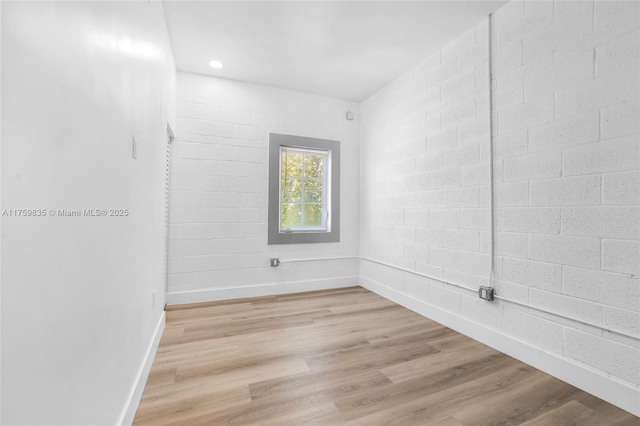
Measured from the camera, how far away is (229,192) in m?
3.31

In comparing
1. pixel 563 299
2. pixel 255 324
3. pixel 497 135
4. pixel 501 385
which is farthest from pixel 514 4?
pixel 255 324

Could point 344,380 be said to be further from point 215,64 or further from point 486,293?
point 215,64

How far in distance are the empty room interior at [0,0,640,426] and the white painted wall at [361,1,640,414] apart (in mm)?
13

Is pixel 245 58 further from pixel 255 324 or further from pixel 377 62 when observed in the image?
pixel 255 324

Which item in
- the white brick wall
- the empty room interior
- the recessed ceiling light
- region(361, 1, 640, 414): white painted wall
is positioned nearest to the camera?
the empty room interior

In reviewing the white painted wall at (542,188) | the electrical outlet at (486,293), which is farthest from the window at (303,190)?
the electrical outlet at (486,293)

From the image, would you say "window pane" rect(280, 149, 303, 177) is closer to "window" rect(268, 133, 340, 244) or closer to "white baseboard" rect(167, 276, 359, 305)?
"window" rect(268, 133, 340, 244)

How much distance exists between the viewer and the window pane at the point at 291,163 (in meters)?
3.67

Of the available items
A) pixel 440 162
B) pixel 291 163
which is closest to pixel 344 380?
pixel 440 162

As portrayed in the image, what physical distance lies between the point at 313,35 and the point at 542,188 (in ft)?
7.36

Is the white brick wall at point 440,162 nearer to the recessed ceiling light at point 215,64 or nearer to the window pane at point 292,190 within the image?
the window pane at point 292,190

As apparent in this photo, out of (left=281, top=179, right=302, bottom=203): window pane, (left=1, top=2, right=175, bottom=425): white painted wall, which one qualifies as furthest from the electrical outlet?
(left=1, top=2, right=175, bottom=425): white painted wall

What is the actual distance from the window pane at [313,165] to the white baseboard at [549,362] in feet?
6.91

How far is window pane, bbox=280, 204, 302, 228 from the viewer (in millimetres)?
3652
